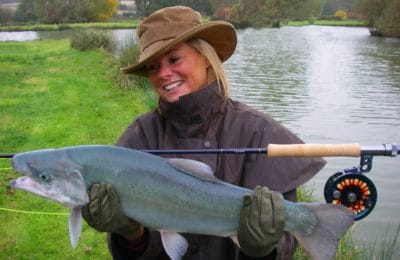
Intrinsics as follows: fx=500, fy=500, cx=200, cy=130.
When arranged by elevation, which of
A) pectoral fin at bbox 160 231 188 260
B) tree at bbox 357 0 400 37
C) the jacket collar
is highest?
the jacket collar

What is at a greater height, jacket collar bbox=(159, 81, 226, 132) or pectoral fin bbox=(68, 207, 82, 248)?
jacket collar bbox=(159, 81, 226, 132)

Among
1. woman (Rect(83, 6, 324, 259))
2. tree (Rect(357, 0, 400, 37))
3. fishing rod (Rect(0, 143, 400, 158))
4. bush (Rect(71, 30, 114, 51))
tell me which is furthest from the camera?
tree (Rect(357, 0, 400, 37))

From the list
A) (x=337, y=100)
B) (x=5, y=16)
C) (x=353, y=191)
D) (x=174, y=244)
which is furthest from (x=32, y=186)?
(x=5, y=16)

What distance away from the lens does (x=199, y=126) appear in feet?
10.5

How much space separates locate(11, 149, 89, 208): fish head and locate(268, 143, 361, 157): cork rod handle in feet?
3.64

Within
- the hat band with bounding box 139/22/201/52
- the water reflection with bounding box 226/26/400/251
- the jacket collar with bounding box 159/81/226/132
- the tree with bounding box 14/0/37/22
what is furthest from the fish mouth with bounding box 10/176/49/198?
the tree with bounding box 14/0/37/22

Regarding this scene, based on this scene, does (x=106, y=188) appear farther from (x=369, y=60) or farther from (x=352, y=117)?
(x=369, y=60)

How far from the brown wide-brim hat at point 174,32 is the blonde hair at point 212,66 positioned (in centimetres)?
5

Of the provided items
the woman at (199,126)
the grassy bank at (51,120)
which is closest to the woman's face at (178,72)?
the woman at (199,126)

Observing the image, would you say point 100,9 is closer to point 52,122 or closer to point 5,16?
point 5,16

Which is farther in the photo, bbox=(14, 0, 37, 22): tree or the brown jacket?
bbox=(14, 0, 37, 22): tree

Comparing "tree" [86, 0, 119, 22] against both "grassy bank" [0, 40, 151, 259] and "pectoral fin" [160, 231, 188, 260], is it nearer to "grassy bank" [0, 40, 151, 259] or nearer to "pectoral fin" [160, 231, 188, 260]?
"grassy bank" [0, 40, 151, 259]

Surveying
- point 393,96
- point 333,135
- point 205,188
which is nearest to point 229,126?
point 205,188

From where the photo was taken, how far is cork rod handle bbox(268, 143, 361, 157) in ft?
9.66
